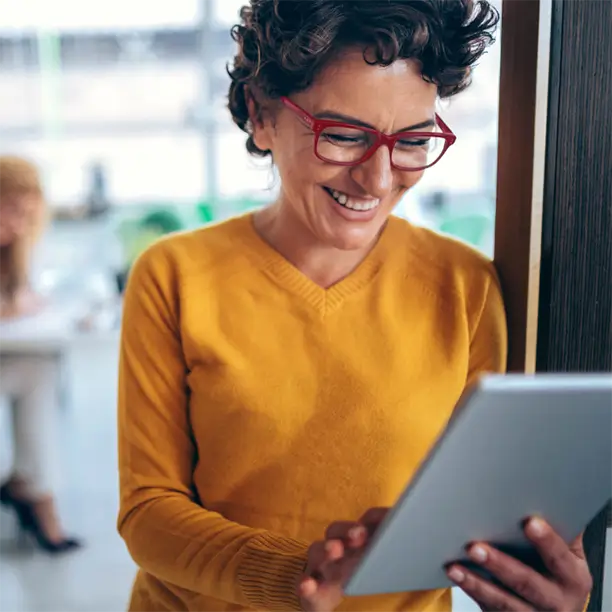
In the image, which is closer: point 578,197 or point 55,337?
point 578,197

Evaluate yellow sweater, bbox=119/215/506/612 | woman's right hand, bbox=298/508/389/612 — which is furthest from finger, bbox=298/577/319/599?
yellow sweater, bbox=119/215/506/612

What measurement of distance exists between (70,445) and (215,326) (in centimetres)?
95

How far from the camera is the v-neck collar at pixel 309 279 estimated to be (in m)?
0.84

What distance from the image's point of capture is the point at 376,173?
74 centimetres

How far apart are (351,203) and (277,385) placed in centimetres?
23

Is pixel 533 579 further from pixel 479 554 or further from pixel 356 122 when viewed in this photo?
pixel 356 122

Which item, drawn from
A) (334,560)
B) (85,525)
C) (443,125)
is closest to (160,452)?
(334,560)

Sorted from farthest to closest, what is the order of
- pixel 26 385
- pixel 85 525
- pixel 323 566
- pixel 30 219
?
pixel 26 385 → pixel 30 219 → pixel 85 525 → pixel 323 566

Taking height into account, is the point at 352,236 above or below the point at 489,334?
above

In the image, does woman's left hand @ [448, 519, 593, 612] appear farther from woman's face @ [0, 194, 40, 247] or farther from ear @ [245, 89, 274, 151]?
woman's face @ [0, 194, 40, 247]

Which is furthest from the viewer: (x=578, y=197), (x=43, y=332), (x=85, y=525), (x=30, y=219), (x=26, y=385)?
(x=26, y=385)

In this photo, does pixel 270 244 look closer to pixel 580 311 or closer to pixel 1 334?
pixel 580 311

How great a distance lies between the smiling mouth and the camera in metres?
0.77

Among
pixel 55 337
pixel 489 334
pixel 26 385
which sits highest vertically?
pixel 489 334
